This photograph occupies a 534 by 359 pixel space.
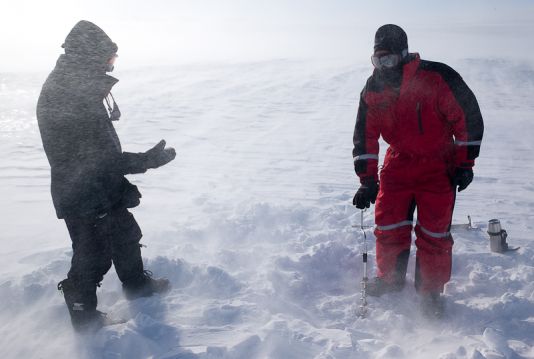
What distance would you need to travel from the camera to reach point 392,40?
2928 millimetres

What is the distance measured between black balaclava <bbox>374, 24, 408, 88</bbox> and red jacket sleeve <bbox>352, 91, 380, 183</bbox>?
0.79 feet

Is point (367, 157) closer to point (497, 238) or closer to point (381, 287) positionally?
point (381, 287)

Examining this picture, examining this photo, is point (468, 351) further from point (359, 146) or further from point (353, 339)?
point (359, 146)

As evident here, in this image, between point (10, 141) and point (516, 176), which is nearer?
point (516, 176)

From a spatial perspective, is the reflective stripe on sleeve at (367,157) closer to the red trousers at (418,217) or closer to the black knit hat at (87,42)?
the red trousers at (418,217)

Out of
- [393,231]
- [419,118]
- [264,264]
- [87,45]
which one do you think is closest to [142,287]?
[264,264]

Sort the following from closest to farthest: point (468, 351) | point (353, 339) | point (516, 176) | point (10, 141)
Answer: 1. point (468, 351)
2. point (353, 339)
3. point (516, 176)
4. point (10, 141)

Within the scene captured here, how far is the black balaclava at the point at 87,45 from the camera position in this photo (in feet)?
8.91

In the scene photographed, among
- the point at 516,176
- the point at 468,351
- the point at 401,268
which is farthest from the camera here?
the point at 516,176

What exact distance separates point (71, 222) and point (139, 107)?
10594 millimetres

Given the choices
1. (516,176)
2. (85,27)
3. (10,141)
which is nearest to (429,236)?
(85,27)

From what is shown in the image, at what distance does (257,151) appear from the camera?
850 centimetres

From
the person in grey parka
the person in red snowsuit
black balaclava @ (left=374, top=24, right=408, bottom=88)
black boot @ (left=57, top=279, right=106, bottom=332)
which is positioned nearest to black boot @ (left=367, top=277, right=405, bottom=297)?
the person in red snowsuit

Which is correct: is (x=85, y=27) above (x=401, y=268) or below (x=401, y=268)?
above
